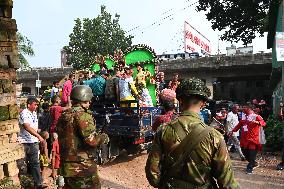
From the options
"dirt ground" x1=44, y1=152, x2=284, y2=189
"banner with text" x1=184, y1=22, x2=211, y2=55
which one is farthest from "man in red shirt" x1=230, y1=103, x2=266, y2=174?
"banner with text" x1=184, y1=22, x2=211, y2=55

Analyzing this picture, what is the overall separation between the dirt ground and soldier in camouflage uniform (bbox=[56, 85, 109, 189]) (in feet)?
11.3

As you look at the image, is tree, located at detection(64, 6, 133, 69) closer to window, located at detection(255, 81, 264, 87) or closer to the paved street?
window, located at detection(255, 81, 264, 87)

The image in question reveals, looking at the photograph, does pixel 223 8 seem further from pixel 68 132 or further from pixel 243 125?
pixel 68 132

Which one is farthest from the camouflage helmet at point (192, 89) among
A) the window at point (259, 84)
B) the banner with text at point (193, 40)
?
the window at point (259, 84)

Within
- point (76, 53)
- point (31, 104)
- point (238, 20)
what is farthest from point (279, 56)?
point (76, 53)

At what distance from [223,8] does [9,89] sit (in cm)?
3465

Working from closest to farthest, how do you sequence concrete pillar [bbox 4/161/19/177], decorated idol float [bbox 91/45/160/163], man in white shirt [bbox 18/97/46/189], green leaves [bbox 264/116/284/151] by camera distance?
concrete pillar [bbox 4/161/19/177] → man in white shirt [bbox 18/97/46/189] → decorated idol float [bbox 91/45/160/163] → green leaves [bbox 264/116/284/151]

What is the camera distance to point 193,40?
163 feet

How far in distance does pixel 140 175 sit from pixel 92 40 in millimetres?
41896

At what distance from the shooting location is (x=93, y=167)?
454cm

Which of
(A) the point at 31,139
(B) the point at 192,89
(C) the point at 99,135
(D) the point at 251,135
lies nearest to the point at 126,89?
(D) the point at 251,135

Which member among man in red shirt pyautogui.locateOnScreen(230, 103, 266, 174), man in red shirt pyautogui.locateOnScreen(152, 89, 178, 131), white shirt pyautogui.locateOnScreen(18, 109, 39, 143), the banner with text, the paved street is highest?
the banner with text

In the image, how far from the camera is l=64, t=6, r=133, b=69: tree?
161 ft

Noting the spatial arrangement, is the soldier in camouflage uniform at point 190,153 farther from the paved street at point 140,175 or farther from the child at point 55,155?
the paved street at point 140,175
